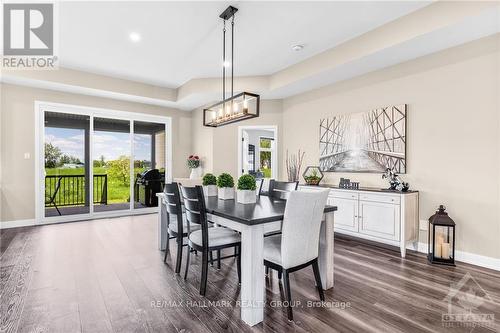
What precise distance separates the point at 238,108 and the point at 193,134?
4.12 meters

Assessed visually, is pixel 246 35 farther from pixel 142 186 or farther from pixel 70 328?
pixel 142 186

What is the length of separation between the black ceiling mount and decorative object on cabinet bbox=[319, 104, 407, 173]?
2.56 meters

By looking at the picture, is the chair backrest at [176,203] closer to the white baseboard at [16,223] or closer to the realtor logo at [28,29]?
the realtor logo at [28,29]

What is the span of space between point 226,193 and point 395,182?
2442 millimetres

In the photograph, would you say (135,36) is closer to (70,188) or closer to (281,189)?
(281,189)

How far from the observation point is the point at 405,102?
3.81 metres

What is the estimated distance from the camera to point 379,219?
3.65 meters

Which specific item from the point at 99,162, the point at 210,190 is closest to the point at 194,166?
the point at 99,162

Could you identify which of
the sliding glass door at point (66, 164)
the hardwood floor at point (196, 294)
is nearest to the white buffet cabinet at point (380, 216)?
the hardwood floor at point (196, 294)

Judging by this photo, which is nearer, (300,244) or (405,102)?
(300,244)

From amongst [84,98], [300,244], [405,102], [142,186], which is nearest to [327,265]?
[300,244]

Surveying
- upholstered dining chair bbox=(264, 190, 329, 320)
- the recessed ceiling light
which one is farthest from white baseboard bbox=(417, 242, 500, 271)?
the recessed ceiling light

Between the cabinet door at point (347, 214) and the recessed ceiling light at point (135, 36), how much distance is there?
3.74 metres

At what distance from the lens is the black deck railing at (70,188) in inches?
216
